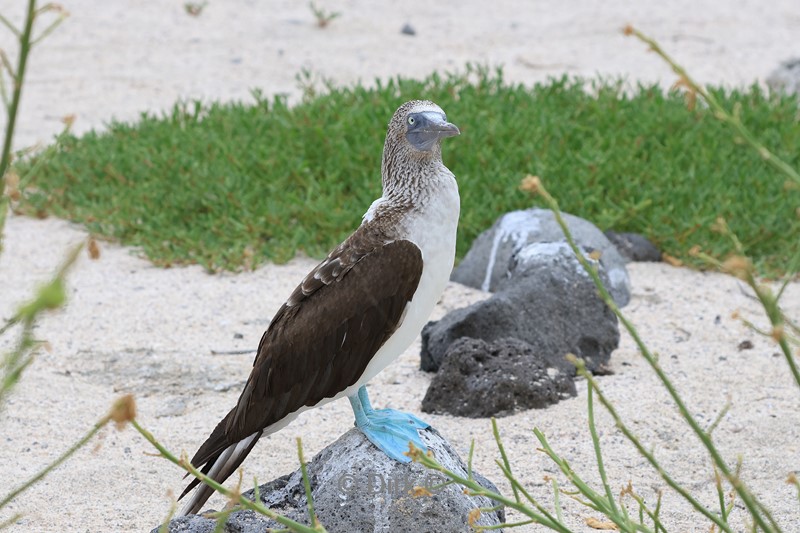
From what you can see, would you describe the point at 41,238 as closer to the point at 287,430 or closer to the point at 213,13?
the point at 287,430

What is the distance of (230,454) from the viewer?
3.35m

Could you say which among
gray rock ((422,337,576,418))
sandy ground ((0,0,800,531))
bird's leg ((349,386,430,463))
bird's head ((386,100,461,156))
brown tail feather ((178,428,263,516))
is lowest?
sandy ground ((0,0,800,531))

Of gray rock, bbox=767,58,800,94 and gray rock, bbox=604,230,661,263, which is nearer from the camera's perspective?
gray rock, bbox=604,230,661,263

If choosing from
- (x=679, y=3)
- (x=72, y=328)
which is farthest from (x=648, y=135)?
(x=679, y=3)

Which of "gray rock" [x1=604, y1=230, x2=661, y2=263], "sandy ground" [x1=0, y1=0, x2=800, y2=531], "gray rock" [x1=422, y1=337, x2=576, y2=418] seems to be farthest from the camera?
"gray rock" [x1=604, y1=230, x2=661, y2=263]

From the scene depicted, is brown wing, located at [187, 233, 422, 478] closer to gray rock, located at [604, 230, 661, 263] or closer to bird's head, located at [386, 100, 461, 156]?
bird's head, located at [386, 100, 461, 156]

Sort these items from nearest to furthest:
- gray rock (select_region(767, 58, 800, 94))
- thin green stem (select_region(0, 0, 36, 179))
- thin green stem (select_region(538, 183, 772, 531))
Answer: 1. thin green stem (select_region(0, 0, 36, 179))
2. thin green stem (select_region(538, 183, 772, 531))
3. gray rock (select_region(767, 58, 800, 94))

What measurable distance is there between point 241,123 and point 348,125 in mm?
779

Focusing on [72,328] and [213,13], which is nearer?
[72,328]

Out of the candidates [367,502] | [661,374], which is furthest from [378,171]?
[661,374]

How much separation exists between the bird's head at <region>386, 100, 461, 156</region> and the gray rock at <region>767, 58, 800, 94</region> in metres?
6.08

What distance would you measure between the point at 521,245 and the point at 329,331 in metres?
2.39

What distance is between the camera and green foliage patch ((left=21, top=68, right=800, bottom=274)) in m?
6.16

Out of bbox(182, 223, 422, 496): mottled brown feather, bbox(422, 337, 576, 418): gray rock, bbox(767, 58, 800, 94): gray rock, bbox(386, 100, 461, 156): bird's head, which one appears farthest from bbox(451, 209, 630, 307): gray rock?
bbox(767, 58, 800, 94): gray rock
